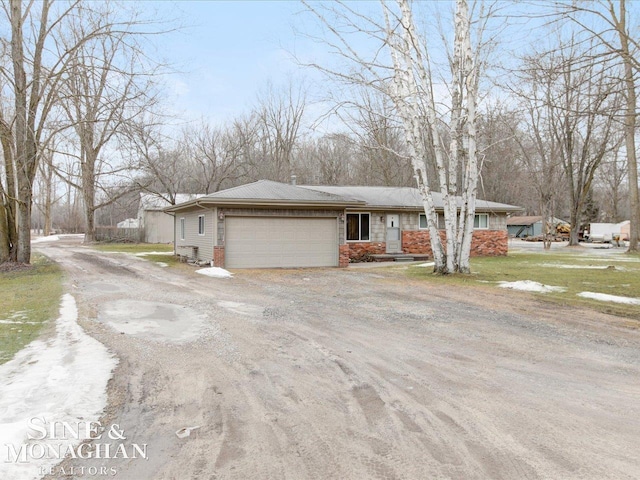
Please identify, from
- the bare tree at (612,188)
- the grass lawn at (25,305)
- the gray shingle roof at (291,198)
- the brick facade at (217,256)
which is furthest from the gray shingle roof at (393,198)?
the bare tree at (612,188)

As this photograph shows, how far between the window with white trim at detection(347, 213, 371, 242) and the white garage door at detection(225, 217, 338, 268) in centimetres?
279

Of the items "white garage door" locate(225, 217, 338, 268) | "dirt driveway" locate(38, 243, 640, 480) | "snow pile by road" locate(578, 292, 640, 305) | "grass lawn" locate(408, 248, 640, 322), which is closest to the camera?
"dirt driveway" locate(38, 243, 640, 480)

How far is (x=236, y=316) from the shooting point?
7.70 m

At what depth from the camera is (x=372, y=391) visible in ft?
13.8

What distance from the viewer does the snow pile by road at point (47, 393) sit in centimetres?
307

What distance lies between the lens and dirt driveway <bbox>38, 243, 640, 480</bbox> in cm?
294

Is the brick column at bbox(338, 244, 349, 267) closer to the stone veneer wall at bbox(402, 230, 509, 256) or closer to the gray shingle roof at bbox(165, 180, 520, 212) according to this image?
the gray shingle roof at bbox(165, 180, 520, 212)

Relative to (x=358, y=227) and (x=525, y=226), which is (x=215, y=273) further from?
(x=525, y=226)

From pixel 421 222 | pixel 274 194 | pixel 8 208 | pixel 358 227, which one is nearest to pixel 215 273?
pixel 274 194

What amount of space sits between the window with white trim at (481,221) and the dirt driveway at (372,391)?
14773mm

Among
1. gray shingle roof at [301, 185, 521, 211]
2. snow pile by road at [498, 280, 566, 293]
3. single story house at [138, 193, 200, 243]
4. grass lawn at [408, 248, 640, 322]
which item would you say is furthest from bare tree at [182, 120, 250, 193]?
snow pile by road at [498, 280, 566, 293]

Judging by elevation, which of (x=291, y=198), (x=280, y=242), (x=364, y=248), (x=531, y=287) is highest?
(x=291, y=198)

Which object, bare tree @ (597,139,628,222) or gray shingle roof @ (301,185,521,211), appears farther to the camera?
bare tree @ (597,139,628,222)

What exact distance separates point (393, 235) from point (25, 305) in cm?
1519
